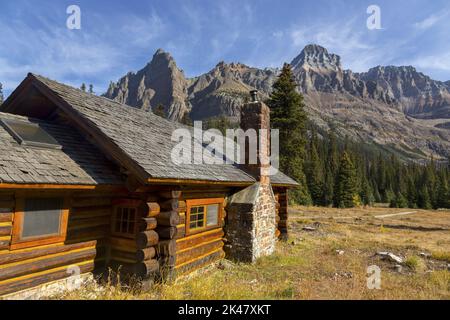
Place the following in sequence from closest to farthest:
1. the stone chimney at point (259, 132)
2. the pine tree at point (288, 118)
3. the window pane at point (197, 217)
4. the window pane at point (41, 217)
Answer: the window pane at point (41, 217)
the window pane at point (197, 217)
the stone chimney at point (259, 132)
the pine tree at point (288, 118)

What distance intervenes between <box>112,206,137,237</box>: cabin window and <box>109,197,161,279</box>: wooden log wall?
15 centimetres

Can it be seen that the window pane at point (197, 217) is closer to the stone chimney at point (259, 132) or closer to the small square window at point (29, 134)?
the stone chimney at point (259, 132)

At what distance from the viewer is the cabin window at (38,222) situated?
6.54 metres

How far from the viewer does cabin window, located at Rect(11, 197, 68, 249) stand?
6539mm

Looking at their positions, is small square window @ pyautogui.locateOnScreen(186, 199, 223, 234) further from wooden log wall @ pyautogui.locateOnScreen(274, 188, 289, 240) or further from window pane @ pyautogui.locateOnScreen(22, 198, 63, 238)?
wooden log wall @ pyautogui.locateOnScreen(274, 188, 289, 240)

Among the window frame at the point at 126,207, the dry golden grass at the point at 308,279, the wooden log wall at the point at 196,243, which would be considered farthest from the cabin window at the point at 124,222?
the dry golden grass at the point at 308,279

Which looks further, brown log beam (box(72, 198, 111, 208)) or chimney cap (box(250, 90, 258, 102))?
chimney cap (box(250, 90, 258, 102))

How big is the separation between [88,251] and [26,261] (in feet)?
5.24

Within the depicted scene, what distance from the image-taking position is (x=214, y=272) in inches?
393

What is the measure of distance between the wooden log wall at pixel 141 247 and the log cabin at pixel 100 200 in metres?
0.03

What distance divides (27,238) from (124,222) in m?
2.56

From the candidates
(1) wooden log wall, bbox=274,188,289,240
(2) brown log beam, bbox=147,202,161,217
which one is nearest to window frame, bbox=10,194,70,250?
(2) brown log beam, bbox=147,202,161,217
